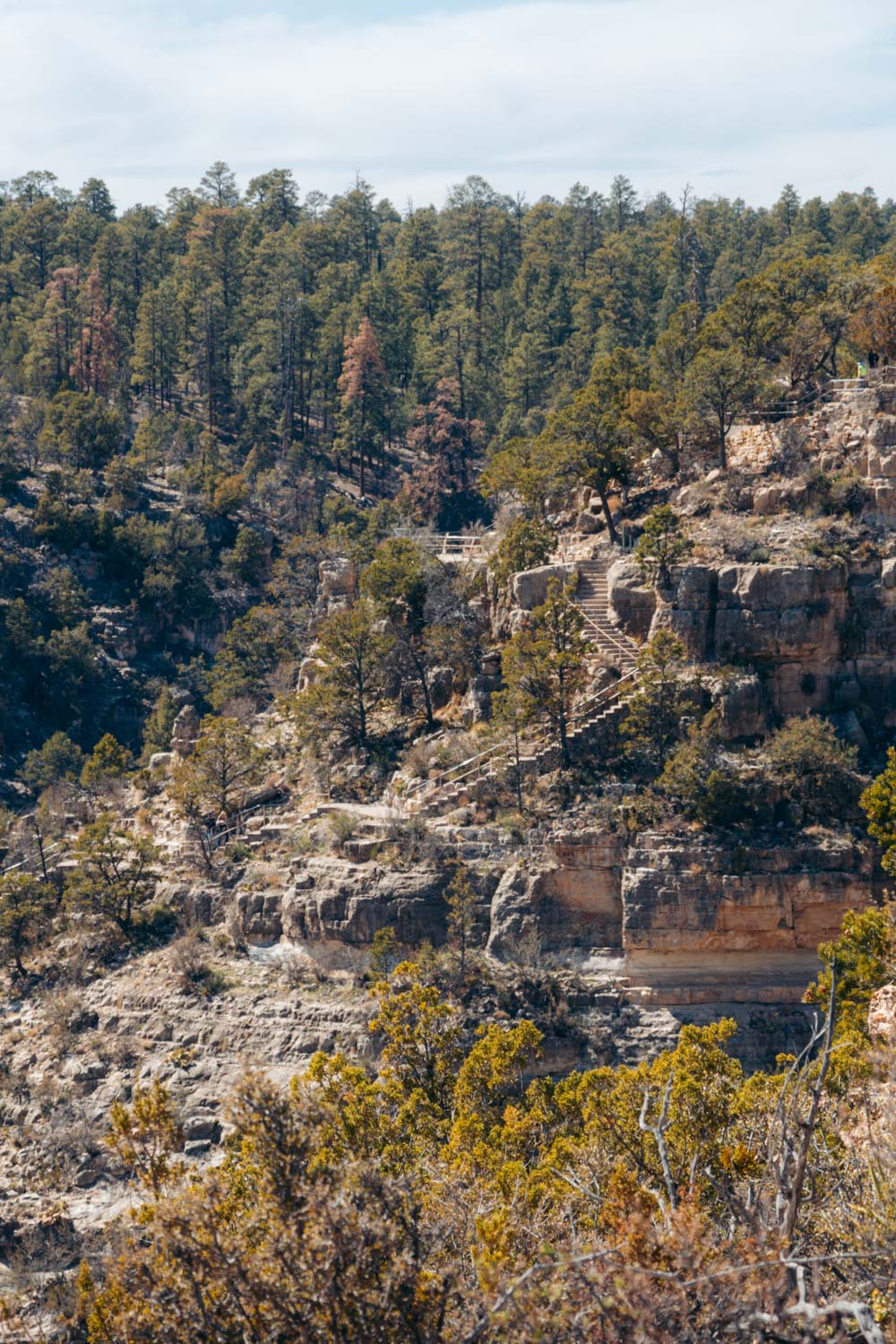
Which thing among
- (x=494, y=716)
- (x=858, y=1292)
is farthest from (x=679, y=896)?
(x=858, y=1292)

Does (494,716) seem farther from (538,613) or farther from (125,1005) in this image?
(125,1005)

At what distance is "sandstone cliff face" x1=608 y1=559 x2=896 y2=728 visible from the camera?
37125 mm

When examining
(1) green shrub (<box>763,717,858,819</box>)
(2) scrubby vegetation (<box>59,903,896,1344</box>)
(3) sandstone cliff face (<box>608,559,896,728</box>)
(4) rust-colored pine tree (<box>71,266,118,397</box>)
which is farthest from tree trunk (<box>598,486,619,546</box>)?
(4) rust-colored pine tree (<box>71,266,118,397</box>)

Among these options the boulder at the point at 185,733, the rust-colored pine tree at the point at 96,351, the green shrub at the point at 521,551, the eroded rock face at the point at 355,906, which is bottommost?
the eroded rock face at the point at 355,906

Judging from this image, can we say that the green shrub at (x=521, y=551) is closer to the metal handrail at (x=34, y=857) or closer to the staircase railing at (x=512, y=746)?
the staircase railing at (x=512, y=746)

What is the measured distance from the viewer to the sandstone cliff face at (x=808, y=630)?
37125 mm

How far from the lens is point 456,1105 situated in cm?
2800

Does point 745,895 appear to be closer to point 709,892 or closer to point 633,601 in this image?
point 709,892

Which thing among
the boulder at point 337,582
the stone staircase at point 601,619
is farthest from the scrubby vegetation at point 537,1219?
the boulder at point 337,582

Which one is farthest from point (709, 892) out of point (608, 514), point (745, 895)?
point (608, 514)

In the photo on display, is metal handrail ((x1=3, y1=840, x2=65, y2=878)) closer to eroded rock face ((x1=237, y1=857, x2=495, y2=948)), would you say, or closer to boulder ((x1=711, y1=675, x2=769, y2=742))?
eroded rock face ((x1=237, y1=857, x2=495, y2=948))

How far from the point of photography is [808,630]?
37.0m

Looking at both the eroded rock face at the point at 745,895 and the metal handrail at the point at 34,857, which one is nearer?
the eroded rock face at the point at 745,895

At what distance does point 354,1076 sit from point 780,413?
2648 cm
